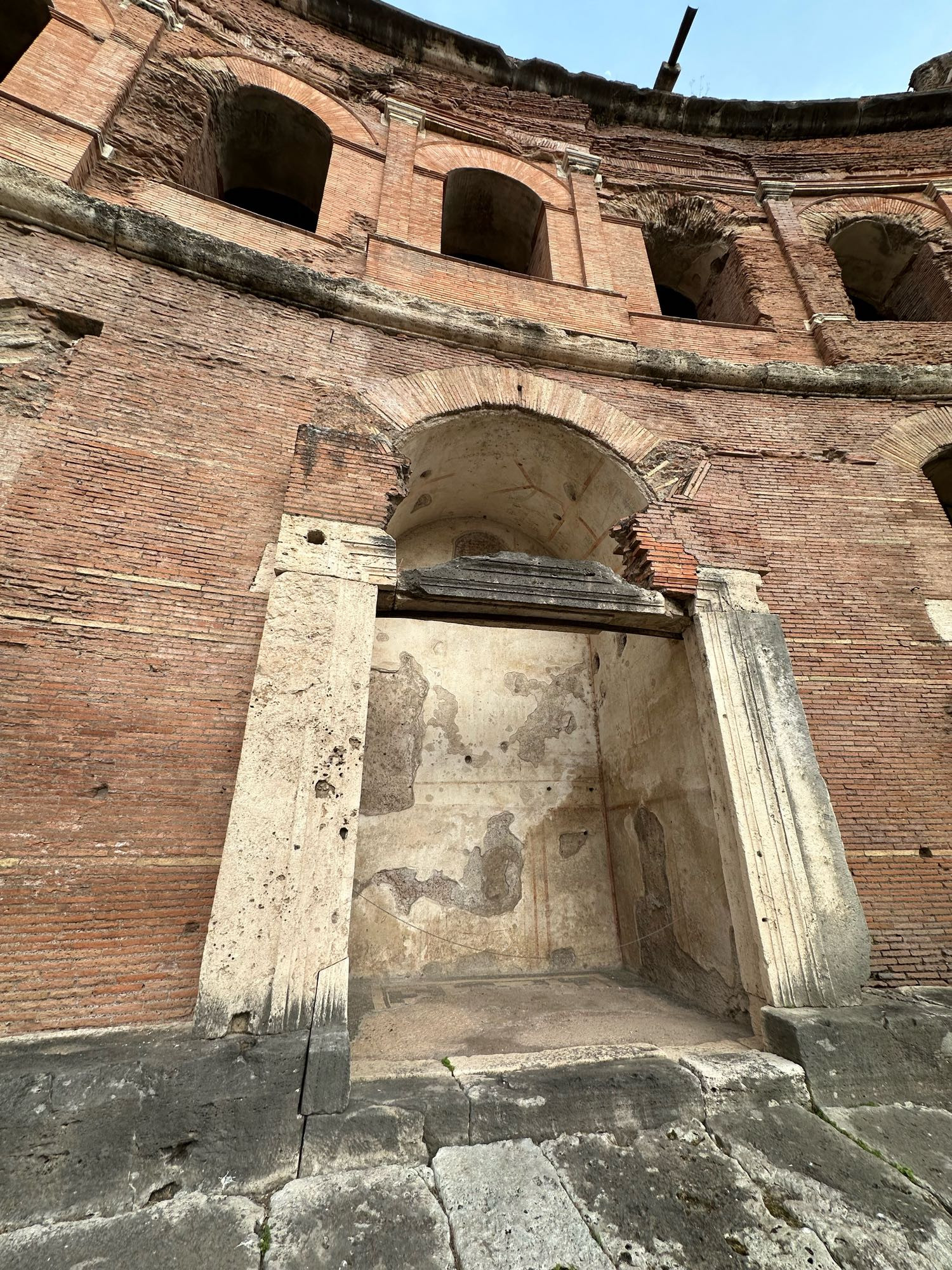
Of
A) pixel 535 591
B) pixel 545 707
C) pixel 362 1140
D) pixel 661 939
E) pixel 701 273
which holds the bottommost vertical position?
pixel 362 1140

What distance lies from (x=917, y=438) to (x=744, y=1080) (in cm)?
580

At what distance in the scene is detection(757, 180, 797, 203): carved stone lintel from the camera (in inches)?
310

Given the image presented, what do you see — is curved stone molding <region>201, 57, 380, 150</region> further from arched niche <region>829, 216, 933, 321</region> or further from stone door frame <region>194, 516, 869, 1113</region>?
arched niche <region>829, 216, 933, 321</region>

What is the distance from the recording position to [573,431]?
16.9 ft

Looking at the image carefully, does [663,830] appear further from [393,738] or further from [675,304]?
[675,304]

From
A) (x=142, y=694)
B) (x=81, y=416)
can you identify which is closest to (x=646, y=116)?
(x=81, y=416)

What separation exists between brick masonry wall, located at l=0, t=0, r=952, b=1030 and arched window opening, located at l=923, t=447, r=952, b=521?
1.94 ft

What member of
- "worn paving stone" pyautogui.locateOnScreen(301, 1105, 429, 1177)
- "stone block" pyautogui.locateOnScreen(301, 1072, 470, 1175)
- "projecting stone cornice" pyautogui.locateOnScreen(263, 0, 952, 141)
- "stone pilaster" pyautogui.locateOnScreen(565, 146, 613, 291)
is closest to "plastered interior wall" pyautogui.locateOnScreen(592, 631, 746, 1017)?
"stone block" pyautogui.locateOnScreen(301, 1072, 470, 1175)

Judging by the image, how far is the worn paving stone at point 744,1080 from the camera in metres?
2.70

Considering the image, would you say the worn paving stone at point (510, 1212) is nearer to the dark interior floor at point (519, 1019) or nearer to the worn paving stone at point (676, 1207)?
the worn paving stone at point (676, 1207)

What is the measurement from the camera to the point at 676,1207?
2.05 meters

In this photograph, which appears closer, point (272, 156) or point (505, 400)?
point (505, 400)

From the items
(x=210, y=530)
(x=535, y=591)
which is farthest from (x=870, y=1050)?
(x=210, y=530)

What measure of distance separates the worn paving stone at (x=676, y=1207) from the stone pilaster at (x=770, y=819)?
123 cm
